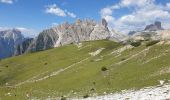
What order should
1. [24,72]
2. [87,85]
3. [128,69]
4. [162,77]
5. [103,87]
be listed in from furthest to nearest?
[24,72]
[128,69]
[87,85]
[103,87]
[162,77]

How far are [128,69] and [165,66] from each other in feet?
29.7

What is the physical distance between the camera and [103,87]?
55406mm

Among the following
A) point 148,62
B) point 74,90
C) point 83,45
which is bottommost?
point 74,90

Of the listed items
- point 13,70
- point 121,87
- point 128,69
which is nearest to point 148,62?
point 128,69

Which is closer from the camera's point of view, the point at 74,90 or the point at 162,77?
the point at 162,77

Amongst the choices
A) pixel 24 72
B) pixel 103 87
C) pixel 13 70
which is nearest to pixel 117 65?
pixel 103 87

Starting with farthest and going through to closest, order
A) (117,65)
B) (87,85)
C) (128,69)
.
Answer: (117,65) → (128,69) → (87,85)

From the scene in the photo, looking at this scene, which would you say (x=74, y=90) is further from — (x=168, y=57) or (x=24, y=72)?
(x=24, y=72)

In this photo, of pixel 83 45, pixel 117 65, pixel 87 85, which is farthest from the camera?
pixel 83 45

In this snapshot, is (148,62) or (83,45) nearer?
(148,62)

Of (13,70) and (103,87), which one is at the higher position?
(13,70)

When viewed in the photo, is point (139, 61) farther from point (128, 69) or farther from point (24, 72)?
point (24, 72)

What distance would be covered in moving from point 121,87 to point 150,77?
5.09 m

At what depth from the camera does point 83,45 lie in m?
145
